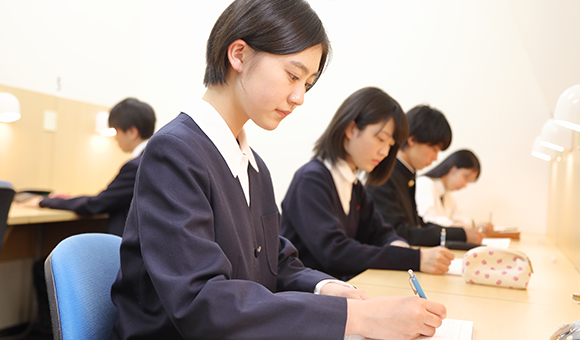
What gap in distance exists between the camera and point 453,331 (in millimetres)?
819

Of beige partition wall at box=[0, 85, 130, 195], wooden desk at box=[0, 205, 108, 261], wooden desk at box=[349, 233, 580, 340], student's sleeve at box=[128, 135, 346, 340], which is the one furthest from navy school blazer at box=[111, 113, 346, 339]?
beige partition wall at box=[0, 85, 130, 195]

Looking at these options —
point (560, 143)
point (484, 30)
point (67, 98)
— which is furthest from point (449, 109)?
point (67, 98)

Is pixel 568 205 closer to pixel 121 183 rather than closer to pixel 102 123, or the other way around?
pixel 121 183

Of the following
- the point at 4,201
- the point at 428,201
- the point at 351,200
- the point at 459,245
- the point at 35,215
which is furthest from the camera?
the point at 428,201

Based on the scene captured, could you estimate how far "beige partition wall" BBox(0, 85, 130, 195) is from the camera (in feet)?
9.85

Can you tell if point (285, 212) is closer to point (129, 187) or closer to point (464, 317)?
point (464, 317)

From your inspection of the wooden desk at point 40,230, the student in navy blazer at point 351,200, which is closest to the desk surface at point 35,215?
the wooden desk at point 40,230

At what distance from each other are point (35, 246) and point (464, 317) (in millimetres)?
2706

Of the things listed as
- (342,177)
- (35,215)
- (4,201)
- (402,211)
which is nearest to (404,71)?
(402,211)

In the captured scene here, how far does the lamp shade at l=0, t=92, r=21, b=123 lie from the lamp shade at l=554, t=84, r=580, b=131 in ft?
8.87

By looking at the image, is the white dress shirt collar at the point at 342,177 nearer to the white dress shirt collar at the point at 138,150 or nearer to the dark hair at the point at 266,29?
the dark hair at the point at 266,29

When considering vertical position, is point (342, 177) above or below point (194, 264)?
above

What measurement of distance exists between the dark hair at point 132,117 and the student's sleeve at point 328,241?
62.7 inches

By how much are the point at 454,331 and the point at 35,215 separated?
216 centimetres
